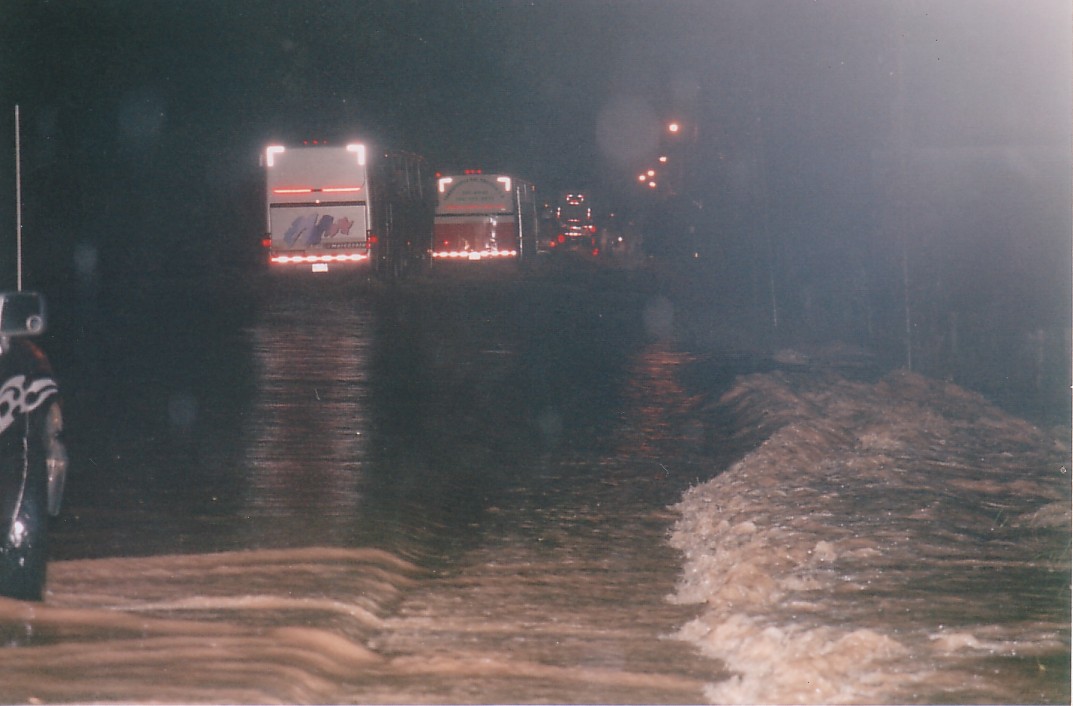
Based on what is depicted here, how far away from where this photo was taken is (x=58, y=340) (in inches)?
798

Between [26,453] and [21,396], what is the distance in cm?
29

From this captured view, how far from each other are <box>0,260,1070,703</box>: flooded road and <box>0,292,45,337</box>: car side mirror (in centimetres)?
148

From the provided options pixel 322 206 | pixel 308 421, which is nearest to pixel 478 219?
pixel 322 206

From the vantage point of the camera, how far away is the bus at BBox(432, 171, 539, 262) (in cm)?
3941

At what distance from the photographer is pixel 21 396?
18.8 ft

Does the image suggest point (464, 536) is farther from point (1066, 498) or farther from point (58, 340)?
point (58, 340)

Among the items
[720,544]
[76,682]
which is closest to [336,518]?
[720,544]

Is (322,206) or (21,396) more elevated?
(322,206)

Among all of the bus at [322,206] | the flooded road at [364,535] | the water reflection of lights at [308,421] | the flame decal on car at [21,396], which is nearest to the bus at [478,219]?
the bus at [322,206]

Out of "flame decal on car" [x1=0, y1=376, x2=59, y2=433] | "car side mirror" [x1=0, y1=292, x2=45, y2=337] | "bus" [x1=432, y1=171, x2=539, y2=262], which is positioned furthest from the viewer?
"bus" [x1=432, y1=171, x2=539, y2=262]

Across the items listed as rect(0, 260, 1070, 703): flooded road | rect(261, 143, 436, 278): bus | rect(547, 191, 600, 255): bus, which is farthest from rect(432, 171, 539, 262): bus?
rect(0, 260, 1070, 703): flooded road

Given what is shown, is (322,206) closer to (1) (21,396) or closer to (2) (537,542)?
(2) (537,542)

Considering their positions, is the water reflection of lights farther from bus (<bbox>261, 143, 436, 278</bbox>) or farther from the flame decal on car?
bus (<bbox>261, 143, 436, 278</bbox>)

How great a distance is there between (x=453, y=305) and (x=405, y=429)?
16.1 m
